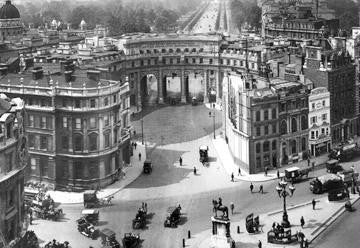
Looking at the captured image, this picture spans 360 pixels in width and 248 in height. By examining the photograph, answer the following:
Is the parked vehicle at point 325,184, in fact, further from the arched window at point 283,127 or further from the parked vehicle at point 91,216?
the parked vehicle at point 91,216

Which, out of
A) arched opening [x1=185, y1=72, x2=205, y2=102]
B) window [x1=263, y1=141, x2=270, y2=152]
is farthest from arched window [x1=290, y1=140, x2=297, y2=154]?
arched opening [x1=185, y1=72, x2=205, y2=102]

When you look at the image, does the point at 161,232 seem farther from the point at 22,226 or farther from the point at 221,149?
the point at 221,149

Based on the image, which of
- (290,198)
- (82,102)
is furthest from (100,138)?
(290,198)

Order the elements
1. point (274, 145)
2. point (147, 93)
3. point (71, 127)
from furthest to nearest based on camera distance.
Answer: point (147, 93) → point (274, 145) → point (71, 127)

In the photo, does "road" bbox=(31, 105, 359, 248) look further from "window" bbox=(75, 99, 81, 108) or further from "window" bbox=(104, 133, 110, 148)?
"window" bbox=(75, 99, 81, 108)

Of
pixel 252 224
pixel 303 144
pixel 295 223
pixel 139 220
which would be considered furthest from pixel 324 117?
pixel 139 220

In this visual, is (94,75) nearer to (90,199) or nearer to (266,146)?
(90,199)

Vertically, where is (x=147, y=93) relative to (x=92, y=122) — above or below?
below
